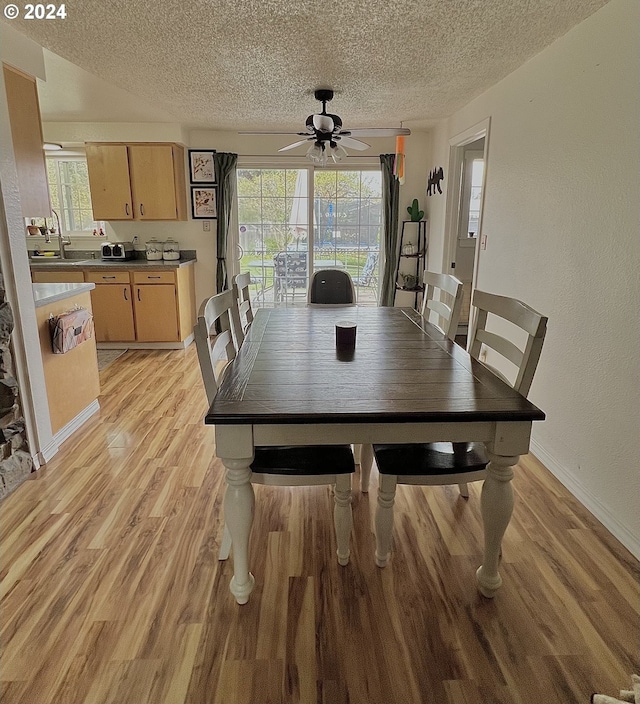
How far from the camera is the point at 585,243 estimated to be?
2318 mm

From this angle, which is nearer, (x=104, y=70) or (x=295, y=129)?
(x=104, y=70)

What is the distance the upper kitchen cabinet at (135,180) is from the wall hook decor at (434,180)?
9.05 feet

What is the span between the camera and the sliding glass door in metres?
5.39

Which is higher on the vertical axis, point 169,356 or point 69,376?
point 69,376

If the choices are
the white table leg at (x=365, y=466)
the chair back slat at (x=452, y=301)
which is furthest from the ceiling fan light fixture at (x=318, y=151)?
the white table leg at (x=365, y=466)

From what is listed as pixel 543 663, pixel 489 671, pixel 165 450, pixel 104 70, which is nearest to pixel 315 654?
pixel 489 671

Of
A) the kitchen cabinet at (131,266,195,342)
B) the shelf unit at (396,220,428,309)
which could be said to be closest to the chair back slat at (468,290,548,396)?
the shelf unit at (396,220,428,309)

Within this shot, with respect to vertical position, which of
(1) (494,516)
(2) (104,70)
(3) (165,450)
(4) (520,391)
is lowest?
(3) (165,450)

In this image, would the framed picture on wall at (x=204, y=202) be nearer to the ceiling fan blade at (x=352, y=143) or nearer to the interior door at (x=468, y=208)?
the ceiling fan blade at (x=352, y=143)

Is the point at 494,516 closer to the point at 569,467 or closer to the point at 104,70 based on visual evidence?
the point at 569,467

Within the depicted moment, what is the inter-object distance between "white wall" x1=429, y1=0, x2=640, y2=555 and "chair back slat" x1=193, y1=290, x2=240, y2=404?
173 centimetres

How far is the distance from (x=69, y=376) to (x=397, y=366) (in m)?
2.24

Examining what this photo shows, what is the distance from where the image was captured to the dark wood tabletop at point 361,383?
1.41m

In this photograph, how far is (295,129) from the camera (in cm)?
495
